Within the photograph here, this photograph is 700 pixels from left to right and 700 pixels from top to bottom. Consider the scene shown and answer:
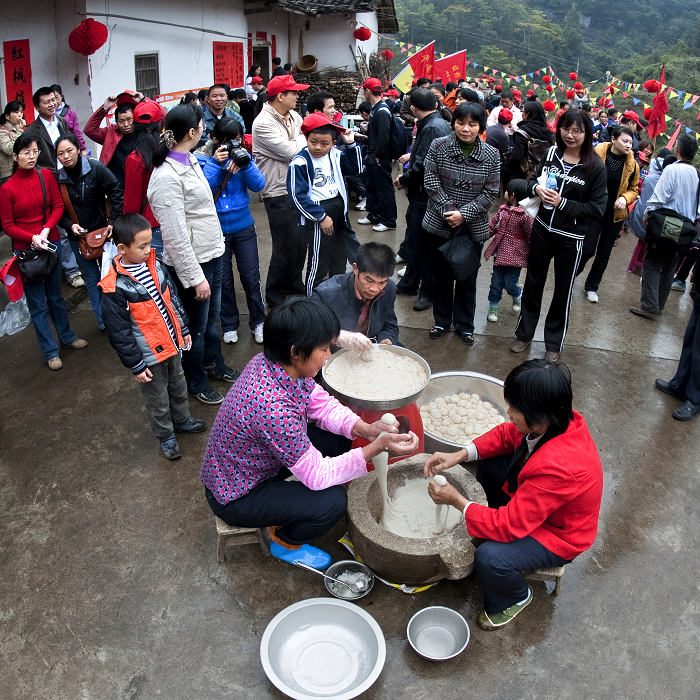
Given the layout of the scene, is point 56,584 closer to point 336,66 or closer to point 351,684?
point 351,684

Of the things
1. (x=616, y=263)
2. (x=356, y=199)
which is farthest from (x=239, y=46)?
(x=616, y=263)

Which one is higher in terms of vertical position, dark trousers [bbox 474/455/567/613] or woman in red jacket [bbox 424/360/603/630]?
woman in red jacket [bbox 424/360/603/630]

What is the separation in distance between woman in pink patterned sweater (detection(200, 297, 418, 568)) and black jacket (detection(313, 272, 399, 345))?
32.2 inches

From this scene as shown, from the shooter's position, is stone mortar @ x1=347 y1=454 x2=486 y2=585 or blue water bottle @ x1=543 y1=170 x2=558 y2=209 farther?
blue water bottle @ x1=543 y1=170 x2=558 y2=209

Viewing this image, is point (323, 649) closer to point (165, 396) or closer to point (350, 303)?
point (165, 396)

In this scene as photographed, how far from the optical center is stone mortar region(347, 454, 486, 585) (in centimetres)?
270

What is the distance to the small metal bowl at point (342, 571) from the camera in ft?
9.39

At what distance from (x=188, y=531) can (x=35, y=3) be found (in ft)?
22.7

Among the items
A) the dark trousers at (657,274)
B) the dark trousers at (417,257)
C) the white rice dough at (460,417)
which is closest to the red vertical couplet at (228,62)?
the dark trousers at (417,257)

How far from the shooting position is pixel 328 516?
286 centimetres

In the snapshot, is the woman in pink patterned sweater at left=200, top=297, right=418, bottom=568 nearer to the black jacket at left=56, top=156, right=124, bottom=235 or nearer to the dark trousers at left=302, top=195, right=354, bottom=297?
the dark trousers at left=302, top=195, right=354, bottom=297

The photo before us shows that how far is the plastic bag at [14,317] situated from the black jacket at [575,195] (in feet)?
13.8

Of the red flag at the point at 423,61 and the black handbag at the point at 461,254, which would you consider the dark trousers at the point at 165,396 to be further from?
the red flag at the point at 423,61

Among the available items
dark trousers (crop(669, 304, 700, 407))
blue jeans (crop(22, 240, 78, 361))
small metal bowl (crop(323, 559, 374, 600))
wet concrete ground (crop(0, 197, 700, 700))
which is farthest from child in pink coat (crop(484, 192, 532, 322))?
blue jeans (crop(22, 240, 78, 361))
